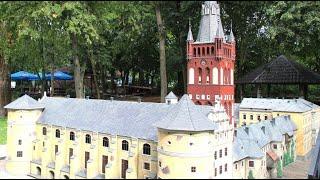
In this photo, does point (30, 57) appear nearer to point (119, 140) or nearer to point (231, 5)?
point (119, 140)

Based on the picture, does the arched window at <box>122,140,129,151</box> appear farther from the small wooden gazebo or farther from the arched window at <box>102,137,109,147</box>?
the small wooden gazebo

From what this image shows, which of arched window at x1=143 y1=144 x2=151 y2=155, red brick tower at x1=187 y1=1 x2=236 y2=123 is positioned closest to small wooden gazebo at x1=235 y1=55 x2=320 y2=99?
red brick tower at x1=187 y1=1 x2=236 y2=123

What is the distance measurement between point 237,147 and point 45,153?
722 inches

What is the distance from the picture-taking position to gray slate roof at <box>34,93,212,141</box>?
3423cm

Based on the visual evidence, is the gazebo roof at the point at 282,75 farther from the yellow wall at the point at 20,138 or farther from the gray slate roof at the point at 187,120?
the yellow wall at the point at 20,138

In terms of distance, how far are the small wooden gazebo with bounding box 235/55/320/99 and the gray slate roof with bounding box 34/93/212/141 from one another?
26417 millimetres

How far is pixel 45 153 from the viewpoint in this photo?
3966 cm

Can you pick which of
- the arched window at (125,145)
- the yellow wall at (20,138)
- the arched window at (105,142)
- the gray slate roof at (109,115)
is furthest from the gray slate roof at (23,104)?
the arched window at (125,145)

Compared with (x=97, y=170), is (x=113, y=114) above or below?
above

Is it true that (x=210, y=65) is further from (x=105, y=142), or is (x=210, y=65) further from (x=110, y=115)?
(x=105, y=142)

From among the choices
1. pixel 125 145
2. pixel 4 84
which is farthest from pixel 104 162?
pixel 4 84

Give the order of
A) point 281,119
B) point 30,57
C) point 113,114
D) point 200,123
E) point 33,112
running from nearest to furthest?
point 200,123
point 113,114
point 33,112
point 281,119
point 30,57

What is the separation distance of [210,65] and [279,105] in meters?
19.1

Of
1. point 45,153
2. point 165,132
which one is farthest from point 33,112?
point 165,132
